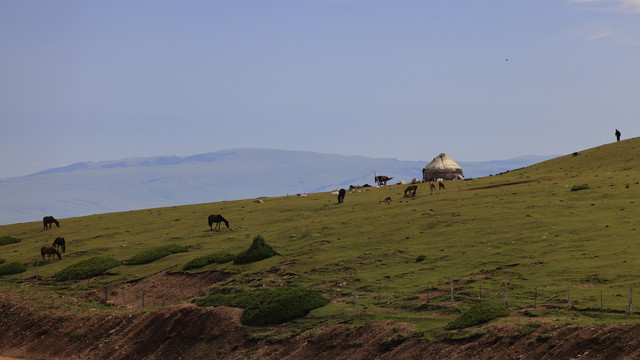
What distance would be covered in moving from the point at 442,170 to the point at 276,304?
85.4 m

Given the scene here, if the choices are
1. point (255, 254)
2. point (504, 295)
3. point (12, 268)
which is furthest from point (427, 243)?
point (12, 268)

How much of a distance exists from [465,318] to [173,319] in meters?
19.5

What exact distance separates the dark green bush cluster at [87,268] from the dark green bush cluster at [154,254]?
1733mm

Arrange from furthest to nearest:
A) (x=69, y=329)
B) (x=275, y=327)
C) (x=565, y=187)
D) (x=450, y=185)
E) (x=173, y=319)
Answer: (x=450, y=185) < (x=565, y=187) < (x=69, y=329) < (x=173, y=319) < (x=275, y=327)

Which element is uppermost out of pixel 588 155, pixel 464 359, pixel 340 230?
pixel 588 155

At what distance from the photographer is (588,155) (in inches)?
4176

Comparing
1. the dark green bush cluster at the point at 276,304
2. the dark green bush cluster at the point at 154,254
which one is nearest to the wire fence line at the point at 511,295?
the dark green bush cluster at the point at 276,304

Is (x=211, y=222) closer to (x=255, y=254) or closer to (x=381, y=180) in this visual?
(x=255, y=254)

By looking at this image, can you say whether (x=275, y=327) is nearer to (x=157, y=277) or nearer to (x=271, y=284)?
(x=271, y=284)

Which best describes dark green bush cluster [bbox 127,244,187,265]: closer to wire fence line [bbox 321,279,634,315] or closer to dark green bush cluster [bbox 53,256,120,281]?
dark green bush cluster [bbox 53,256,120,281]

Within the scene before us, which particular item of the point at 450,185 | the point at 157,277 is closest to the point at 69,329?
the point at 157,277

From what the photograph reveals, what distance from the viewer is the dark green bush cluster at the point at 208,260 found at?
6150 cm

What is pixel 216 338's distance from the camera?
41.6m

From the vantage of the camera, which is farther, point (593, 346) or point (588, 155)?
point (588, 155)
